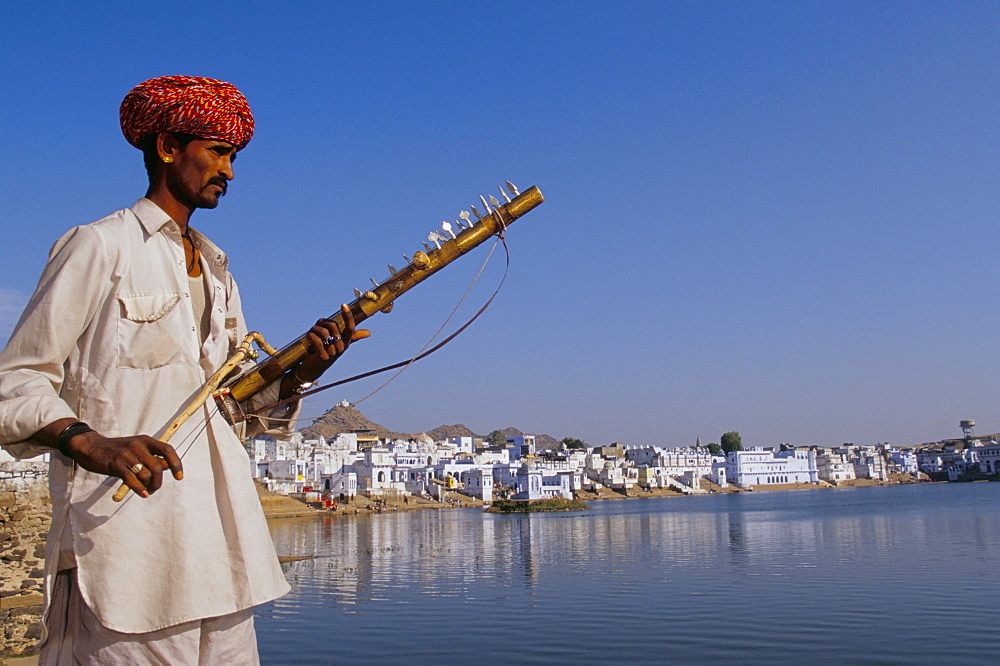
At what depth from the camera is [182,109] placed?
95.3 inches

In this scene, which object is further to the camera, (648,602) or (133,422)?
(648,602)

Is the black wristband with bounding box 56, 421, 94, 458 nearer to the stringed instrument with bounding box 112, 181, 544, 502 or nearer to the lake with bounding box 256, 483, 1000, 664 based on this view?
the stringed instrument with bounding box 112, 181, 544, 502

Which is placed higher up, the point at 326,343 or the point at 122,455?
the point at 326,343

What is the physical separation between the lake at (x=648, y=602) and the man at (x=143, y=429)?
13.4m

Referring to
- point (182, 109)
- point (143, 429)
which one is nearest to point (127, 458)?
point (143, 429)

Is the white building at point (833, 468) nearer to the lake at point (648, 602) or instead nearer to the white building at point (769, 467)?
the white building at point (769, 467)

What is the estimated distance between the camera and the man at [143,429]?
78.0 inches

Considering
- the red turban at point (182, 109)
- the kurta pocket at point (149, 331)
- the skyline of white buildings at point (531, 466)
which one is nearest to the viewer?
the kurta pocket at point (149, 331)

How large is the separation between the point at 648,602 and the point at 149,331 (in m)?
20.1

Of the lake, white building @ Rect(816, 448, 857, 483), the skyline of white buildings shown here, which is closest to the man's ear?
the lake

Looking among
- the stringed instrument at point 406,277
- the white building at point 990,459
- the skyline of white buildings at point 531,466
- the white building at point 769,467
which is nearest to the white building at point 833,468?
the skyline of white buildings at point 531,466

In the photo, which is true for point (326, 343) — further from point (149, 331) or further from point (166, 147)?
point (166, 147)

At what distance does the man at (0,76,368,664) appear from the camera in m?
1.98

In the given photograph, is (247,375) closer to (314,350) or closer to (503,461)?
(314,350)
